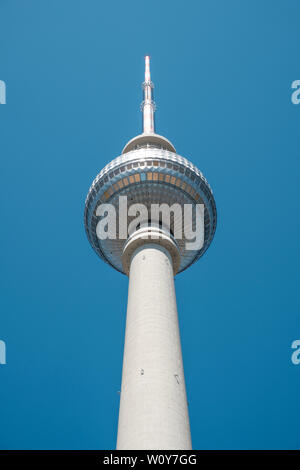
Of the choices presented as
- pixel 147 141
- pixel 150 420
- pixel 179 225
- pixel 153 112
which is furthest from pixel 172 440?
pixel 153 112

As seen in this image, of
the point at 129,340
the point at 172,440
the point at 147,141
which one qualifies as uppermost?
the point at 147,141

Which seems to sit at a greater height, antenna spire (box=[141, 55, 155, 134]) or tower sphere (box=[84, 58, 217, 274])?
antenna spire (box=[141, 55, 155, 134])

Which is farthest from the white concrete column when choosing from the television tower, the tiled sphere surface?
the tiled sphere surface

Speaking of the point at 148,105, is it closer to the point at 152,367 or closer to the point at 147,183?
the point at 147,183

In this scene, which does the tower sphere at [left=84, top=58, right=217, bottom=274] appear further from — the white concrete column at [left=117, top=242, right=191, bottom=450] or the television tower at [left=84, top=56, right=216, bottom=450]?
the white concrete column at [left=117, top=242, right=191, bottom=450]

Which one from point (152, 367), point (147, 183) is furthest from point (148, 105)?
point (152, 367)

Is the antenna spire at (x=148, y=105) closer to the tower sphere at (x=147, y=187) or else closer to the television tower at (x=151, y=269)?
the television tower at (x=151, y=269)
